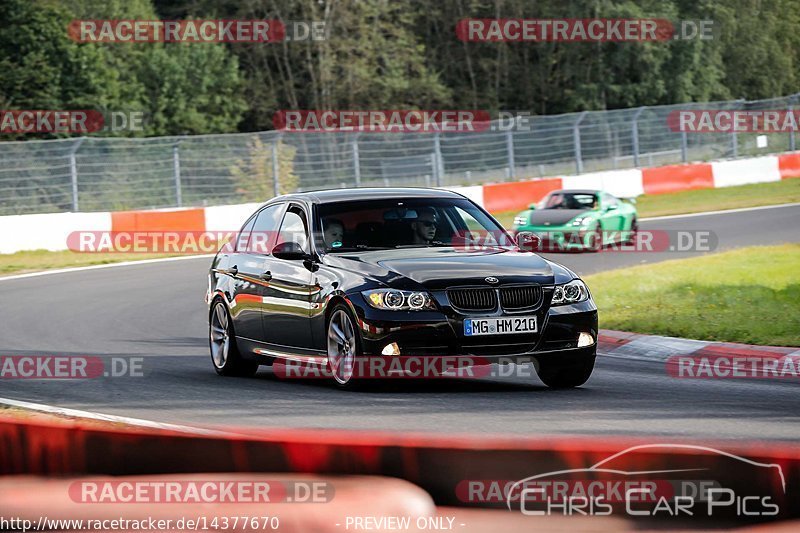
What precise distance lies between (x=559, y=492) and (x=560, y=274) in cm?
564

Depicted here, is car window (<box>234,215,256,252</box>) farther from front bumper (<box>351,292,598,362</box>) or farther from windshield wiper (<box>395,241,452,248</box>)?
front bumper (<box>351,292,598,362</box>)

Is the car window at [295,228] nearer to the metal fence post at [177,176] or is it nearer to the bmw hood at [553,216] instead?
the bmw hood at [553,216]

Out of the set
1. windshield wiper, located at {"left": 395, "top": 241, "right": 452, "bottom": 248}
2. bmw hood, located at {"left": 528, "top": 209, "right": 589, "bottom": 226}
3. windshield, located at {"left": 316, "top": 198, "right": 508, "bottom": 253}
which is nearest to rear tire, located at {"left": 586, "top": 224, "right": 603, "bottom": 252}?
bmw hood, located at {"left": 528, "top": 209, "right": 589, "bottom": 226}

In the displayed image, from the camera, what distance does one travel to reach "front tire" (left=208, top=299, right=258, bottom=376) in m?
11.8

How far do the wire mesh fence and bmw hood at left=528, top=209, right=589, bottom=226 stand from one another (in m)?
9.02

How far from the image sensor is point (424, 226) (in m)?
10.8

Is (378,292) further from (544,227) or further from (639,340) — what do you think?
(544,227)

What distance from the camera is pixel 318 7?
204ft

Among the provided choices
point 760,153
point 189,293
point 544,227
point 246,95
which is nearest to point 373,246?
point 189,293

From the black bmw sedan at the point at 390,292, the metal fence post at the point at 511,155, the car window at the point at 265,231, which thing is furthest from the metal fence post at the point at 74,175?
the car window at the point at 265,231

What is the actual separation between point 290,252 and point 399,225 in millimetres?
848

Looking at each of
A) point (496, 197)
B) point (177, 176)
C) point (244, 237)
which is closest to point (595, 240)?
point (496, 197)

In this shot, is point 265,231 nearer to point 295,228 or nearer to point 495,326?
point 295,228

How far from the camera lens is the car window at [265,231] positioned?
11539mm
